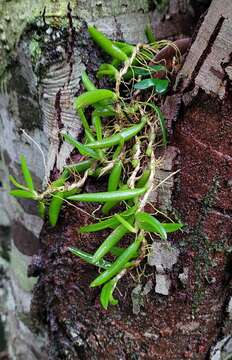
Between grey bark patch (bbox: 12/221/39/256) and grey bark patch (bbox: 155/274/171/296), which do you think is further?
grey bark patch (bbox: 12/221/39/256)

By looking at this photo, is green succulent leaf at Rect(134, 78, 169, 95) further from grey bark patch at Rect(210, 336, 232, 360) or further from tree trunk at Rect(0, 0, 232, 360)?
grey bark patch at Rect(210, 336, 232, 360)

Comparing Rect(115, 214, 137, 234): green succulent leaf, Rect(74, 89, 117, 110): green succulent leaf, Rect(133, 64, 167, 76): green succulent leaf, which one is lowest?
Rect(115, 214, 137, 234): green succulent leaf

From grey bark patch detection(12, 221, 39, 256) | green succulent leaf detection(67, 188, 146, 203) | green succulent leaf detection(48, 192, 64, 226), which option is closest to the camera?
green succulent leaf detection(67, 188, 146, 203)

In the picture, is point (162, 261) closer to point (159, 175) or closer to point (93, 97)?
point (159, 175)

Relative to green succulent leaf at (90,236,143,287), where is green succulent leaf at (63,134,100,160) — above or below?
above

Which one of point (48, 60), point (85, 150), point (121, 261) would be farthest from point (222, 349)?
point (48, 60)

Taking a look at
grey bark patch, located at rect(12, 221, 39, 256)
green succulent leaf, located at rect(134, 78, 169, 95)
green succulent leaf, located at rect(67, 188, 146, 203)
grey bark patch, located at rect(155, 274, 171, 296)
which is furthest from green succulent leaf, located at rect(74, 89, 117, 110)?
grey bark patch, located at rect(12, 221, 39, 256)
